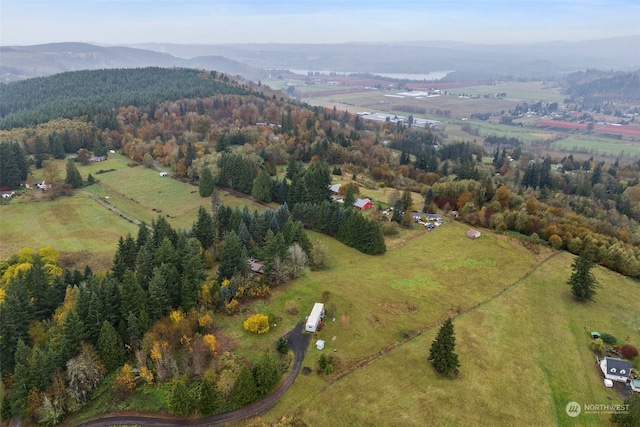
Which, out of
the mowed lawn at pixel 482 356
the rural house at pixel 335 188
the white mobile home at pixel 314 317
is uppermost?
the rural house at pixel 335 188

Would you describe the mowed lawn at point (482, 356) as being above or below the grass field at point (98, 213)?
above

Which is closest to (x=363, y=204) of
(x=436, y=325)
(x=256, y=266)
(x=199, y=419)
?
(x=256, y=266)

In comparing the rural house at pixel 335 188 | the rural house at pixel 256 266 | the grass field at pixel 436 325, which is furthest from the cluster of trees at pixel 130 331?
the rural house at pixel 335 188

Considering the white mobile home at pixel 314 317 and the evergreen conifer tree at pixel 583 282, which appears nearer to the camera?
the white mobile home at pixel 314 317

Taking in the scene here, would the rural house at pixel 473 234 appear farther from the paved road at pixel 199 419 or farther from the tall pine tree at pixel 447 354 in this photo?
the paved road at pixel 199 419

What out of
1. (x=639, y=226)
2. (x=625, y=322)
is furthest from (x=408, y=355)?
(x=639, y=226)

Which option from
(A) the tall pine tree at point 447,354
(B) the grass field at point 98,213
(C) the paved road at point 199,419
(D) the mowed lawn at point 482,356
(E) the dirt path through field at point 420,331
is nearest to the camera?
(C) the paved road at point 199,419

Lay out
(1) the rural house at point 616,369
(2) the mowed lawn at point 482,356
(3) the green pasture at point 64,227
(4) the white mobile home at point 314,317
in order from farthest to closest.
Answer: (3) the green pasture at point 64,227 → (4) the white mobile home at point 314,317 → (1) the rural house at point 616,369 → (2) the mowed lawn at point 482,356

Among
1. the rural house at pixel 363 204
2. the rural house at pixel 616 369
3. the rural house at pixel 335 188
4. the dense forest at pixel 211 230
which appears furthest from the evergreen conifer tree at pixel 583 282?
the rural house at pixel 335 188
